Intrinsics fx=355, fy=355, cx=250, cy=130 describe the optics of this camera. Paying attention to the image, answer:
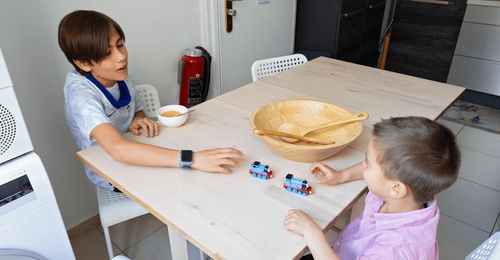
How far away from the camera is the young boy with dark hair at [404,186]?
2.51ft

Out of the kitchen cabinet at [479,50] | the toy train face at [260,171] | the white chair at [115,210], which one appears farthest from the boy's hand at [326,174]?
the kitchen cabinet at [479,50]

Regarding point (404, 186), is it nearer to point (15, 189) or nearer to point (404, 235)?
point (404, 235)

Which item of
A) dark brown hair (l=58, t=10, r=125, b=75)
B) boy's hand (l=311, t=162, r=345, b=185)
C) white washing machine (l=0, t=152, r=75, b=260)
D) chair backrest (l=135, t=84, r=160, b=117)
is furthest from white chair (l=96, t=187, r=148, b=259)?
boy's hand (l=311, t=162, r=345, b=185)

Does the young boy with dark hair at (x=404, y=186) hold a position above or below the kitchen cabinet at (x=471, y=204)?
above

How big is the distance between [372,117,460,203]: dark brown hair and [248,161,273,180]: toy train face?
328 millimetres

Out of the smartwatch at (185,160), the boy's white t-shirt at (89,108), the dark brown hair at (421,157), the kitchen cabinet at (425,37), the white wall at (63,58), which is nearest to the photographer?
the dark brown hair at (421,157)

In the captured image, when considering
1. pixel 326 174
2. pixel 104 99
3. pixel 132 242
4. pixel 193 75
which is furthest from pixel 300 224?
pixel 193 75

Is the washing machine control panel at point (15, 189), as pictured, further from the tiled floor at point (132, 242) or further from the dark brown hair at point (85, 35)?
the tiled floor at point (132, 242)

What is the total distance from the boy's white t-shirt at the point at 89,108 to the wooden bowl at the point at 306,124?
523mm

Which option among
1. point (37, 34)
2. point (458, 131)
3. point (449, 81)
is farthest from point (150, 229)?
point (449, 81)

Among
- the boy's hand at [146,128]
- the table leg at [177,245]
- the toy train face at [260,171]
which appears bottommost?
the table leg at [177,245]

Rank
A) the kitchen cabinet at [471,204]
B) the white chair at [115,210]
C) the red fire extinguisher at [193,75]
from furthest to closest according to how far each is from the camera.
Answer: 1. the red fire extinguisher at [193,75]
2. the kitchen cabinet at [471,204]
3. the white chair at [115,210]

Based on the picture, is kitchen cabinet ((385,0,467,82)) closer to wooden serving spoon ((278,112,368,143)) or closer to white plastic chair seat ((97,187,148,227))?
wooden serving spoon ((278,112,368,143))

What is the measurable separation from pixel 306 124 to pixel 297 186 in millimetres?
382
